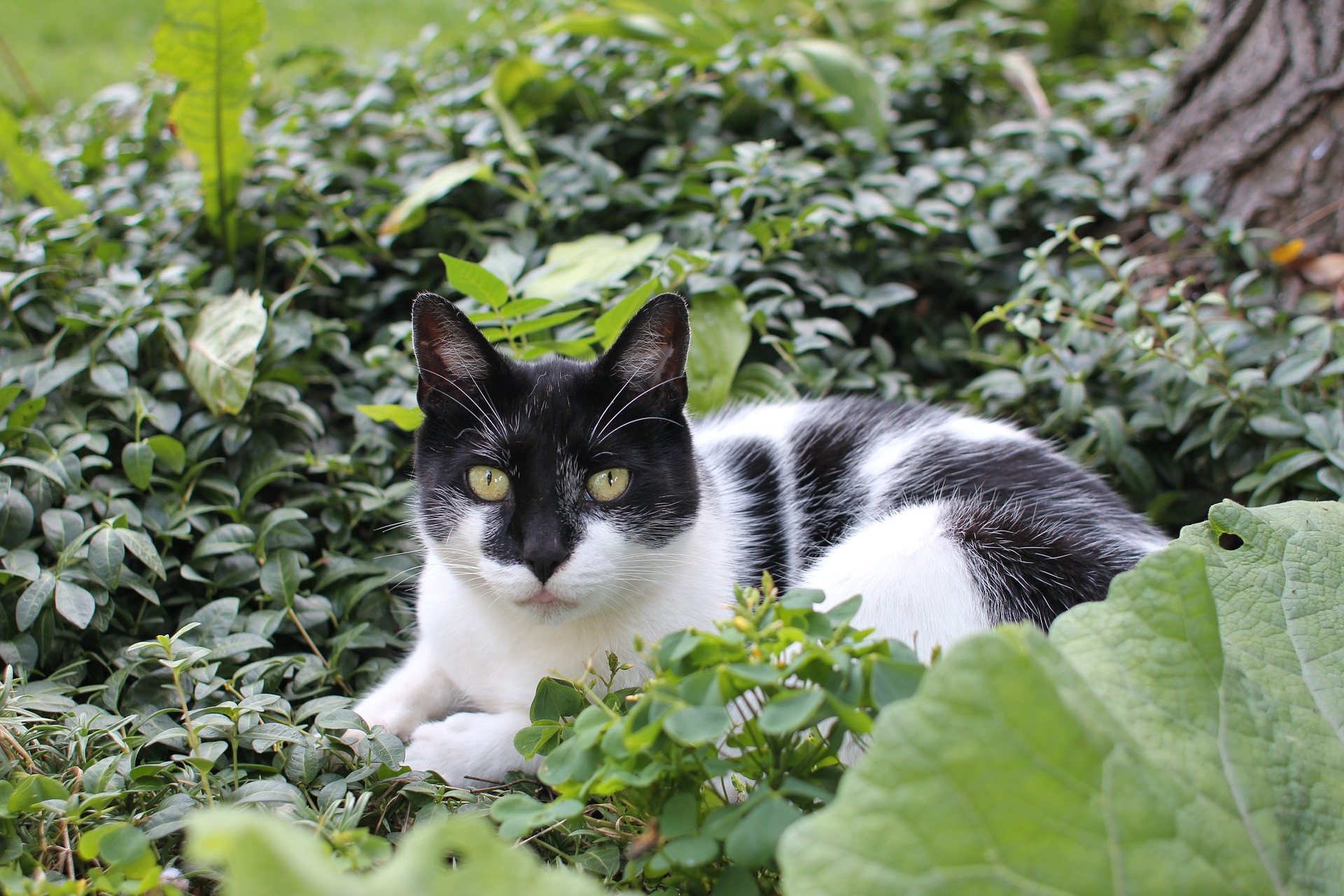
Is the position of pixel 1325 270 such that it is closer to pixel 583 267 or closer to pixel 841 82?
pixel 841 82

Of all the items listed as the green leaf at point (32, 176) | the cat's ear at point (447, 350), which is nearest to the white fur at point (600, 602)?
the cat's ear at point (447, 350)

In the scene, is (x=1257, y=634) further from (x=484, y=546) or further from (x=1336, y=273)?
(x=1336, y=273)

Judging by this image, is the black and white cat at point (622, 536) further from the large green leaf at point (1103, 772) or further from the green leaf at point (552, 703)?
the large green leaf at point (1103, 772)

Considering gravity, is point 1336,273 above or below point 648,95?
below

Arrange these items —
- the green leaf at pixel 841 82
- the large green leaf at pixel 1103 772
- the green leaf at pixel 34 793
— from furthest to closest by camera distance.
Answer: the green leaf at pixel 841 82, the green leaf at pixel 34 793, the large green leaf at pixel 1103 772

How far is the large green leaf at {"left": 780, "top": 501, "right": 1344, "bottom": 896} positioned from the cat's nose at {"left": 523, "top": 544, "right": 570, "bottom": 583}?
33.9 inches

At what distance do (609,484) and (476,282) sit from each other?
68 cm

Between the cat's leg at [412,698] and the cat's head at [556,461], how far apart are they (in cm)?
38

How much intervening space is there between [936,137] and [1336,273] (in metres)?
1.70

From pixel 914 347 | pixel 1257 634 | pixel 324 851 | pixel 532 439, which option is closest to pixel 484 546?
pixel 532 439

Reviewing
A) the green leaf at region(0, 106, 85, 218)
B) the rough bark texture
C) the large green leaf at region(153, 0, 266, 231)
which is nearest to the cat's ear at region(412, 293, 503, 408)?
the large green leaf at region(153, 0, 266, 231)

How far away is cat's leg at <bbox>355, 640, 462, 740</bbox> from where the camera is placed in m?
2.14

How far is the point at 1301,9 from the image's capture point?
3.16 meters

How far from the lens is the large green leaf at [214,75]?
119 inches
